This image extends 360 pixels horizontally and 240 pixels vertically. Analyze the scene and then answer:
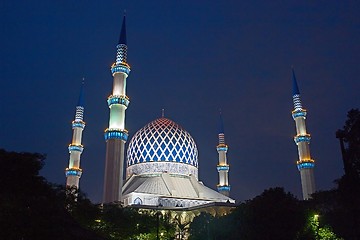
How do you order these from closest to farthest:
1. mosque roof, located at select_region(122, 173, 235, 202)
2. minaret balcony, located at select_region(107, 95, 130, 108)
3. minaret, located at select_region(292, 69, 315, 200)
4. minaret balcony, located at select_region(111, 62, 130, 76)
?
minaret balcony, located at select_region(107, 95, 130, 108)
minaret balcony, located at select_region(111, 62, 130, 76)
minaret, located at select_region(292, 69, 315, 200)
mosque roof, located at select_region(122, 173, 235, 202)

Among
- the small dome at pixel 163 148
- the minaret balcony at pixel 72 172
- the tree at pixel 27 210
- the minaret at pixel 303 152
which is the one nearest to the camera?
the tree at pixel 27 210

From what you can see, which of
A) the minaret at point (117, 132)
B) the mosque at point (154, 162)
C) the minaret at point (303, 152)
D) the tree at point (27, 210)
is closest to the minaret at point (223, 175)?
the mosque at point (154, 162)

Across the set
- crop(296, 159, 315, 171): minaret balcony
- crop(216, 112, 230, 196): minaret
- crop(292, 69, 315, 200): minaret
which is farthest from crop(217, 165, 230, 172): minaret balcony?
crop(296, 159, 315, 171): minaret balcony

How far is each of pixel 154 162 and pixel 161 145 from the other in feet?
7.38

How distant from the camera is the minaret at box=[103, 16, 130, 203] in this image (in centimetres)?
2898

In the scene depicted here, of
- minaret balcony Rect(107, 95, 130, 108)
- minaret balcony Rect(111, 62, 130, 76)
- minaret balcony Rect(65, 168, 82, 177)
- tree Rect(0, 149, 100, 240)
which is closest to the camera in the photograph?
tree Rect(0, 149, 100, 240)

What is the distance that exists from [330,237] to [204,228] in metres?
7.86

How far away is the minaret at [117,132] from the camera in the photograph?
28984mm

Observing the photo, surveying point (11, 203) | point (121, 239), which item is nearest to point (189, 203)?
point (121, 239)

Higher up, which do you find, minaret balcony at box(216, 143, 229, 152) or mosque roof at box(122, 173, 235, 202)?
minaret balcony at box(216, 143, 229, 152)

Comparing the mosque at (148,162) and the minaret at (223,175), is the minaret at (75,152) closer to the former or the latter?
the mosque at (148,162)

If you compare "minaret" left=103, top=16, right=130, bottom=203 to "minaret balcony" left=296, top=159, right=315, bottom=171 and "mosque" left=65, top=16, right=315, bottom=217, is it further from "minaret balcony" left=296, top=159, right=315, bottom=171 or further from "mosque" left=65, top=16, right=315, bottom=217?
"minaret balcony" left=296, top=159, right=315, bottom=171

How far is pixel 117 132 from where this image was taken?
3025cm

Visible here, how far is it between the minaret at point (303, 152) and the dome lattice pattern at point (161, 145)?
491 inches
